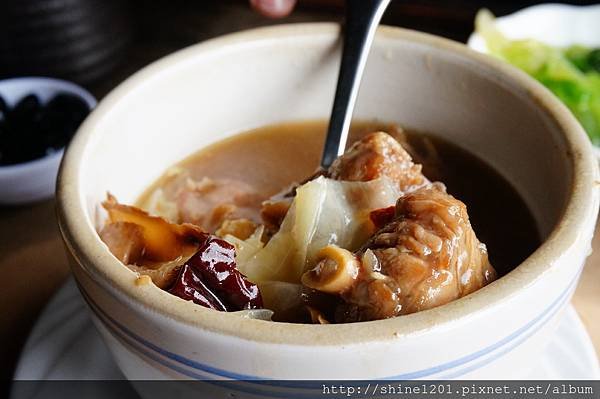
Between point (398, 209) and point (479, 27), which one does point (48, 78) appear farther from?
point (398, 209)

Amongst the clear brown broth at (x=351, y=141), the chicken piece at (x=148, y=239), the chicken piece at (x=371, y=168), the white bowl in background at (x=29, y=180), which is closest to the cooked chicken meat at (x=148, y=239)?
the chicken piece at (x=148, y=239)

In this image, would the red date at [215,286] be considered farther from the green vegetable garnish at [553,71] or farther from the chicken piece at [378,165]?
the green vegetable garnish at [553,71]

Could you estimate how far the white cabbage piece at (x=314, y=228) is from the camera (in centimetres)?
71

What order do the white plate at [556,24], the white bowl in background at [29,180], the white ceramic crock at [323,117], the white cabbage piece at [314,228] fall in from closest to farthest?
the white ceramic crock at [323,117] → the white cabbage piece at [314,228] → the white bowl in background at [29,180] → the white plate at [556,24]

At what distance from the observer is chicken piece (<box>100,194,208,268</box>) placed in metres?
0.76

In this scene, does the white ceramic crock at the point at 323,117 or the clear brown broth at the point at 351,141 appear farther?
the clear brown broth at the point at 351,141

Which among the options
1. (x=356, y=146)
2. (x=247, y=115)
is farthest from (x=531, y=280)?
(x=247, y=115)

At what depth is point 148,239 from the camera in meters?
A: 0.79

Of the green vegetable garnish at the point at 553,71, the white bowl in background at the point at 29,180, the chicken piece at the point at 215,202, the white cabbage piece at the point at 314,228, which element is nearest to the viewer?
the white cabbage piece at the point at 314,228

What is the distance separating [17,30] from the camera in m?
1.62

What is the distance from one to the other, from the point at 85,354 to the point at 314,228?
345 mm

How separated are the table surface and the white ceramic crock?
23 cm

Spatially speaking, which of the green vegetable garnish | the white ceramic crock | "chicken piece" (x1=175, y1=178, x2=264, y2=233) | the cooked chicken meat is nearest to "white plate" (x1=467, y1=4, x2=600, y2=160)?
the green vegetable garnish

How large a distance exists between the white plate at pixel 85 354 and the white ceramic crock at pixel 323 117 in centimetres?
13
